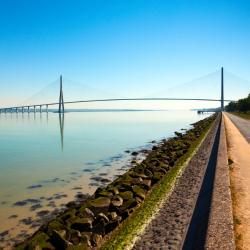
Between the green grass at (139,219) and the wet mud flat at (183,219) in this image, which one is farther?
the green grass at (139,219)

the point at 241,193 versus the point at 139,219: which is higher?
the point at 241,193

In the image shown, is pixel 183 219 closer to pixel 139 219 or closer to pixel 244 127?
pixel 139 219

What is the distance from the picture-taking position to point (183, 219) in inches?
232

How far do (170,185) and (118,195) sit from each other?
1659mm

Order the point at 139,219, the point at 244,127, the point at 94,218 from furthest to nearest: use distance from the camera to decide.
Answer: the point at 244,127
the point at 139,219
the point at 94,218

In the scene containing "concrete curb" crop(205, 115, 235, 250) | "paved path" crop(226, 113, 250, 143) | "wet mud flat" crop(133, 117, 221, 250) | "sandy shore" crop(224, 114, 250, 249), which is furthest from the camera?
"paved path" crop(226, 113, 250, 143)

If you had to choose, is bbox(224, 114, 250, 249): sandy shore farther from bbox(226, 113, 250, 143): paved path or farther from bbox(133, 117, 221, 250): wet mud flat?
bbox(226, 113, 250, 143): paved path

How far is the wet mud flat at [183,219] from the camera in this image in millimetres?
4957

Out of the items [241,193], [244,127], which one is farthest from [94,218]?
[244,127]

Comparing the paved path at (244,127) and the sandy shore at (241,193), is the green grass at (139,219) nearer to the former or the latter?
the sandy shore at (241,193)

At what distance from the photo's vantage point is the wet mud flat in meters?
4.96

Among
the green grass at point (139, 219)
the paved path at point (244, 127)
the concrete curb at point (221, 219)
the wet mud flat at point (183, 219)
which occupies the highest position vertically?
the paved path at point (244, 127)

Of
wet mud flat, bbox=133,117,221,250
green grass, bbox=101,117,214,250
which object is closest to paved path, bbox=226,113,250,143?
wet mud flat, bbox=133,117,221,250

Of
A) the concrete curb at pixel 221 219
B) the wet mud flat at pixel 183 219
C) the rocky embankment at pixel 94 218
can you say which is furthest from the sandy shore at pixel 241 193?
the rocky embankment at pixel 94 218
